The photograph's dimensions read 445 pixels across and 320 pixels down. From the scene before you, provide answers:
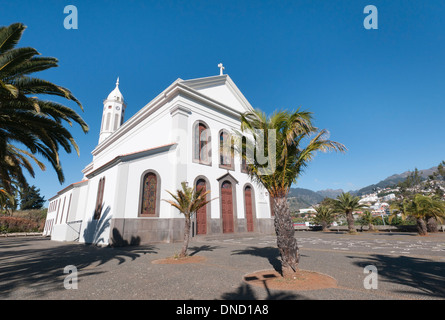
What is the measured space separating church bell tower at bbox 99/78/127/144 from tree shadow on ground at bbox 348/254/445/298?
34.1 meters

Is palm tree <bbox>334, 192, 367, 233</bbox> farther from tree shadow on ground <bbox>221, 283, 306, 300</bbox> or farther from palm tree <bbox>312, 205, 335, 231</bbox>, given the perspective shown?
tree shadow on ground <bbox>221, 283, 306, 300</bbox>

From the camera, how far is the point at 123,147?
2409 centimetres

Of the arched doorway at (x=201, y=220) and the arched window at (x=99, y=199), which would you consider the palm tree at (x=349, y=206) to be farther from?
the arched window at (x=99, y=199)

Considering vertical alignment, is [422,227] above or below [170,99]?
below

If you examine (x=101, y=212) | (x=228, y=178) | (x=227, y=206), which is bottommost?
(x=101, y=212)

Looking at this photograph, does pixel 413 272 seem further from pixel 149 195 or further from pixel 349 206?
pixel 349 206

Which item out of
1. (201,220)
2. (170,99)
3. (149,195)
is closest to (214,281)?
(149,195)

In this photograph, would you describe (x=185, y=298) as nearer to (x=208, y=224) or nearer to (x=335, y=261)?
(x=335, y=261)

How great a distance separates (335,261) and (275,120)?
539cm

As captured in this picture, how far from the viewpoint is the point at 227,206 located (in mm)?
18297

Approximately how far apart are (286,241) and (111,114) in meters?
33.7

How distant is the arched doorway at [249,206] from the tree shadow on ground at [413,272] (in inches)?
494

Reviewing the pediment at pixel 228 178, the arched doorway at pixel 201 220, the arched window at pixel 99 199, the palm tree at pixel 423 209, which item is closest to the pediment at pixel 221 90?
the pediment at pixel 228 178
